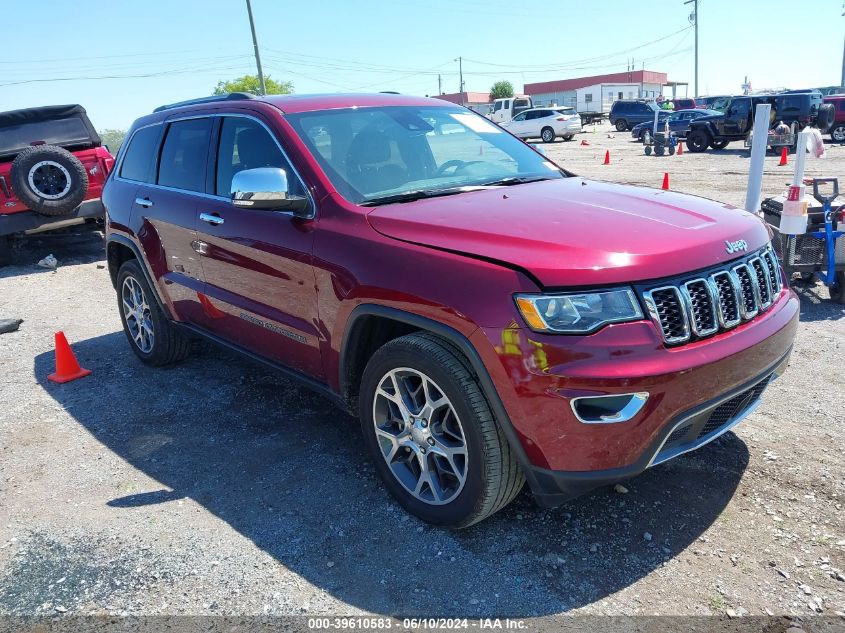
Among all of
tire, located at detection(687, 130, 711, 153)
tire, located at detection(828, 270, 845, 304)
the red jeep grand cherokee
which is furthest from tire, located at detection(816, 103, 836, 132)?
the red jeep grand cherokee

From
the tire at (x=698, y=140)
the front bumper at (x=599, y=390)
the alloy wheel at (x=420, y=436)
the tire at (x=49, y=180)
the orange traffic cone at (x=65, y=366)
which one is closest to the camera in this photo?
the front bumper at (x=599, y=390)

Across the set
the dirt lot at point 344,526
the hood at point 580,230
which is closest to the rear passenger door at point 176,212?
the dirt lot at point 344,526

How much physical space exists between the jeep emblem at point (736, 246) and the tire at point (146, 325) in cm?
376

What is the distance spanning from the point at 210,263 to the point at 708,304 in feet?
9.57

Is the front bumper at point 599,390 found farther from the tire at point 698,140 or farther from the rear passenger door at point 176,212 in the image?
the tire at point 698,140

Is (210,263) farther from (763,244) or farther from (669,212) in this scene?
(763,244)

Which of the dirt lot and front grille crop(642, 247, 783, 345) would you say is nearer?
front grille crop(642, 247, 783, 345)

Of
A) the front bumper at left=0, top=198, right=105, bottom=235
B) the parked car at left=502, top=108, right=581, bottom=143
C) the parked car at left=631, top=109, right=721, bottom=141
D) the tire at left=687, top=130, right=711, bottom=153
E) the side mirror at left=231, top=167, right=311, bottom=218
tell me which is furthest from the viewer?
the parked car at left=502, top=108, right=581, bottom=143

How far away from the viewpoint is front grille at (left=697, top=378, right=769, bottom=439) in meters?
2.78

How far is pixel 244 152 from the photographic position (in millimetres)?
4004

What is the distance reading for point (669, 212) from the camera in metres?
3.07

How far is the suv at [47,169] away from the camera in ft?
29.2

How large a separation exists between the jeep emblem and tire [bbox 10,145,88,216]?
8781 mm

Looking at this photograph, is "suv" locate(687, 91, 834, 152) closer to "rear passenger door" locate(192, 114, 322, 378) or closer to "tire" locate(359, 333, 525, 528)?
"rear passenger door" locate(192, 114, 322, 378)
